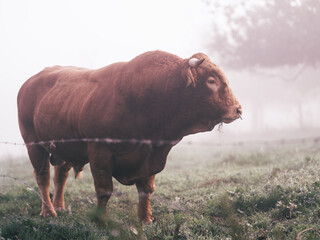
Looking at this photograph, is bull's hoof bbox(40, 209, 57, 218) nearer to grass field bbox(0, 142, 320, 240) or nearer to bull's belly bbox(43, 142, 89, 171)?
grass field bbox(0, 142, 320, 240)

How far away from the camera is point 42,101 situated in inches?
201

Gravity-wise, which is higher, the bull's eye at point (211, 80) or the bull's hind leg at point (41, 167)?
the bull's eye at point (211, 80)

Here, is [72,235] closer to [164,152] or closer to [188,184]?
[164,152]

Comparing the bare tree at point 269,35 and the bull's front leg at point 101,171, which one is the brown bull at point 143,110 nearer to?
the bull's front leg at point 101,171

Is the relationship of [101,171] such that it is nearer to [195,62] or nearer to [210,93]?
[210,93]

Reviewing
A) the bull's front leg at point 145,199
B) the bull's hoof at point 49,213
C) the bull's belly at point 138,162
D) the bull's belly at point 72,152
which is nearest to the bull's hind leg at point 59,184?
the bull's hoof at point 49,213

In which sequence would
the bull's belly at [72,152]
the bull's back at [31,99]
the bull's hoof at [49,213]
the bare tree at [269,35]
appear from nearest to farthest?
1. the bull's belly at [72,152]
2. the bull's hoof at [49,213]
3. the bull's back at [31,99]
4. the bare tree at [269,35]

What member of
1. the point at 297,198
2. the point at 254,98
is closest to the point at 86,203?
the point at 297,198

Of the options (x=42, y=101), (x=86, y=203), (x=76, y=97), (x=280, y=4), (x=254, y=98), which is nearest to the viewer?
(x=76, y=97)

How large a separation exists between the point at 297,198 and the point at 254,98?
43.4 metres

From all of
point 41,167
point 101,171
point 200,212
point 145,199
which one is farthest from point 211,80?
point 41,167

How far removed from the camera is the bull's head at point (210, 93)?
3.96 m

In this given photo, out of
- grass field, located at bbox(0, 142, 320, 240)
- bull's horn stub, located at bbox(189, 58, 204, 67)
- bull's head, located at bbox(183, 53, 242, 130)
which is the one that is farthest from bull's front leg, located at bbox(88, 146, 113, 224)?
bull's horn stub, located at bbox(189, 58, 204, 67)

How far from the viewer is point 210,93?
3969 millimetres
